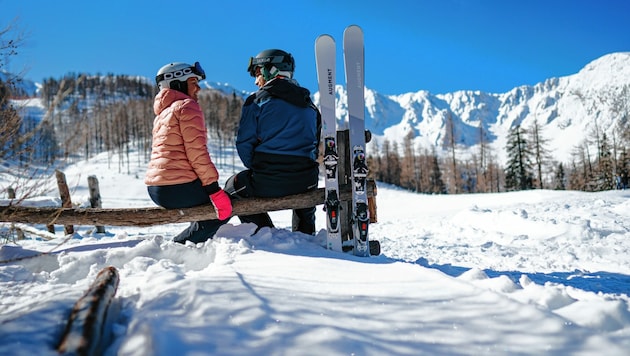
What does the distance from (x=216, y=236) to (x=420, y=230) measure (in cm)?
555

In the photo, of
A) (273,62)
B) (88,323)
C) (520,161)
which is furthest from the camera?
(520,161)

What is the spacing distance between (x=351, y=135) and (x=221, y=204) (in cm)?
165

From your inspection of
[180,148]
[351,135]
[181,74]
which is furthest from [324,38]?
[180,148]

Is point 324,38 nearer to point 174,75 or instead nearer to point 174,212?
point 174,75

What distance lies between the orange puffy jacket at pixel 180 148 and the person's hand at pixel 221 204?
0.52 ft

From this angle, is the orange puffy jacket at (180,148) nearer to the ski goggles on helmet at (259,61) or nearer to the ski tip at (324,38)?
the ski goggles on helmet at (259,61)

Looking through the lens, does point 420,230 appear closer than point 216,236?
No

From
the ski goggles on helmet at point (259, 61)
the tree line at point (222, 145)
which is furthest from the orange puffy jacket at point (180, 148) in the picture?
the ski goggles on helmet at point (259, 61)

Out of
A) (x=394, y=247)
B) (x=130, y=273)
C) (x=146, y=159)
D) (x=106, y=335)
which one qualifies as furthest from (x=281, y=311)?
(x=146, y=159)

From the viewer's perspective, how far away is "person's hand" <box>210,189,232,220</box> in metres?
3.59

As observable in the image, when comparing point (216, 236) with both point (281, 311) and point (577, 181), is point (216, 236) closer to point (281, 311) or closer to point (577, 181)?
point (281, 311)

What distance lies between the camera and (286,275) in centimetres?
243

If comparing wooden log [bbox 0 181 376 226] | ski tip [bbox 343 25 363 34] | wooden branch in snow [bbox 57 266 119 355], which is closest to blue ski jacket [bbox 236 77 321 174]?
wooden log [bbox 0 181 376 226]

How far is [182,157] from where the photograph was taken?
3.55 metres
